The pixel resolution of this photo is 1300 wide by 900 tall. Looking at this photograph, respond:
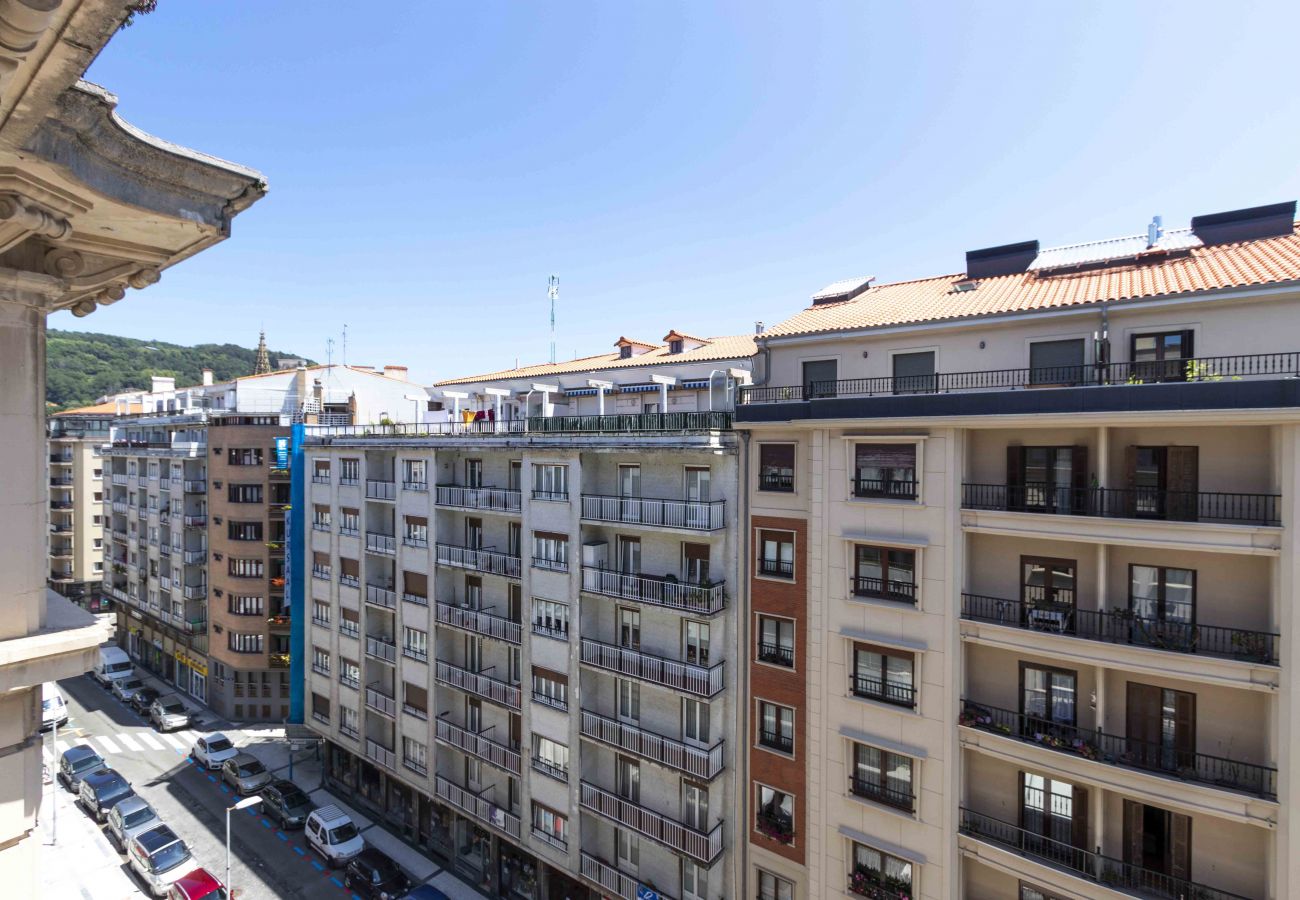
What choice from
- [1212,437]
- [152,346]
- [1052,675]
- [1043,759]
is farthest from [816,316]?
[152,346]

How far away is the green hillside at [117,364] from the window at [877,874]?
11578 centimetres

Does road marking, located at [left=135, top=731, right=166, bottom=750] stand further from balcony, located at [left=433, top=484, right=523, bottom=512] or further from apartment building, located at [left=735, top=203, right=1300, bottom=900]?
apartment building, located at [left=735, top=203, right=1300, bottom=900]

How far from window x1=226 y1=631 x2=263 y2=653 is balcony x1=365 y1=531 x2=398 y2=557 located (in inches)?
727

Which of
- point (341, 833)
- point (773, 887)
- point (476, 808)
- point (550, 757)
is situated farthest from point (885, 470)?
point (341, 833)

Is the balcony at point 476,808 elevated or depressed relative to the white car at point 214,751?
elevated

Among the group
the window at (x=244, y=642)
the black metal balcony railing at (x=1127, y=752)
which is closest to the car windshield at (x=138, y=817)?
the window at (x=244, y=642)

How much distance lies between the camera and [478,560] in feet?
102

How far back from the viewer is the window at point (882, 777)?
20875mm

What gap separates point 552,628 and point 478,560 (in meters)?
5.59

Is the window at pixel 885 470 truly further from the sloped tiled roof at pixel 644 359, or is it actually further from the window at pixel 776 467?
the sloped tiled roof at pixel 644 359

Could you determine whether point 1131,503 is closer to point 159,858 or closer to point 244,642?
point 159,858

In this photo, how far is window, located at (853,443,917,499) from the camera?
21.0m

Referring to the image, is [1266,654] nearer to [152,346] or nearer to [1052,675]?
[1052,675]

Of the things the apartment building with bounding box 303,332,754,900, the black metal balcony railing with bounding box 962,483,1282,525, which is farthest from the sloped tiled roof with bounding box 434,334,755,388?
the black metal balcony railing with bounding box 962,483,1282,525
